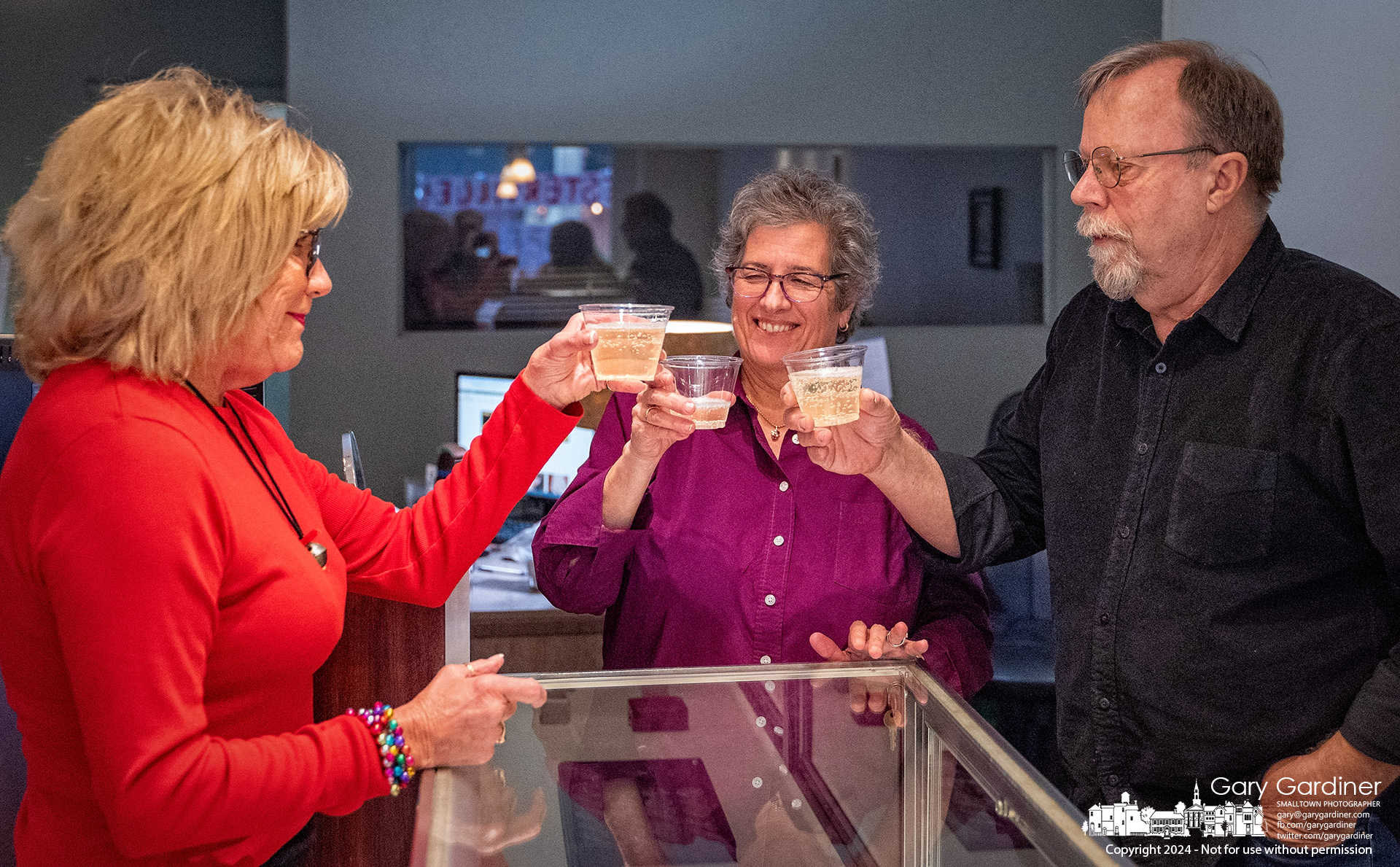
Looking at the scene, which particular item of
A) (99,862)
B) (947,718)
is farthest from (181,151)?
(947,718)

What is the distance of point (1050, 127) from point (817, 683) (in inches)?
204

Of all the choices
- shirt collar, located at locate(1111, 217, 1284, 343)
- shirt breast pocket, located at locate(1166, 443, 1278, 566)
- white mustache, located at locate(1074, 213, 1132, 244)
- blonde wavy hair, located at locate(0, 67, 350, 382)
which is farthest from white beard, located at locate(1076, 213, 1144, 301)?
blonde wavy hair, located at locate(0, 67, 350, 382)

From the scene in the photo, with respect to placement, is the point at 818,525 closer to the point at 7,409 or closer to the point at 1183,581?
the point at 1183,581

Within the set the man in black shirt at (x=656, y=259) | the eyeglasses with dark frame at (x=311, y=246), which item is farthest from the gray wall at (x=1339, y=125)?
the eyeglasses with dark frame at (x=311, y=246)

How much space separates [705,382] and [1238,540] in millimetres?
783

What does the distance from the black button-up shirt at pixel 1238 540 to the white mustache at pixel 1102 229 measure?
0.49 ft

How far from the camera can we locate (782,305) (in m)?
2.01

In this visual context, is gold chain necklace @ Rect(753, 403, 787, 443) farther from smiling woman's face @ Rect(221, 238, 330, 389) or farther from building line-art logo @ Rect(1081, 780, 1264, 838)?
smiling woman's face @ Rect(221, 238, 330, 389)

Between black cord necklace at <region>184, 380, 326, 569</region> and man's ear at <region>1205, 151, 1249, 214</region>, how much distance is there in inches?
53.3

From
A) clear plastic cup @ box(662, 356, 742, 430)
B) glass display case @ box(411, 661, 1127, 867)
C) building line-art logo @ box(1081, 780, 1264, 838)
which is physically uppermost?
clear plastic cup @ box(662, 356, 742, 430)

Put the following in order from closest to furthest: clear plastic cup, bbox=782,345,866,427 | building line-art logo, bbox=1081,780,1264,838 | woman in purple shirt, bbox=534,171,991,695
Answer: building line-art logo, bbox=1081,780,1264,838 < clear plastic cup, bbox=782,345,866,427 < woman in purple shirt, bbox=534,171,991,695

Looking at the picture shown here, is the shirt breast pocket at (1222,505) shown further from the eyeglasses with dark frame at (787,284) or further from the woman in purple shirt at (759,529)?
the eyeglasses with dark frame at (787,284)

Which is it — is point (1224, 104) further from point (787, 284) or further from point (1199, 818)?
point (1199, 818)

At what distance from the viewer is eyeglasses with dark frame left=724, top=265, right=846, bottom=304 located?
2.03 meters
